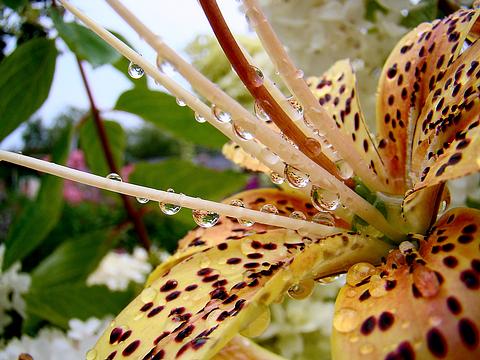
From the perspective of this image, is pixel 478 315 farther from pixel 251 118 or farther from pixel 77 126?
pixel 77 126

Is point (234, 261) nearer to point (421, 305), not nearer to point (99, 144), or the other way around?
point (421, 305)

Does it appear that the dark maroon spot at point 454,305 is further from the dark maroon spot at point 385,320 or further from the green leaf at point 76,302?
the green leaf at point 76,302

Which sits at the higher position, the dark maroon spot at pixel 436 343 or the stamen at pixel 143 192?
the stamen at pixel 143 192

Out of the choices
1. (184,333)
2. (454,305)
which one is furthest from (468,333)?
(184,333)

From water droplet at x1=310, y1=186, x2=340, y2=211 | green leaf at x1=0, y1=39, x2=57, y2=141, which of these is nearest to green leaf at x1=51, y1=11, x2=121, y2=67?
green leaf at x1=0, y1=39, x2=57, y2=141

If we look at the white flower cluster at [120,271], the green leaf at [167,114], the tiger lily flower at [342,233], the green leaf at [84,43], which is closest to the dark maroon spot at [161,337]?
the tiger lily flower at [342,233]

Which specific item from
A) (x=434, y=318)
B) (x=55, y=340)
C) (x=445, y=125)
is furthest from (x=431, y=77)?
(x=55, y=340)
